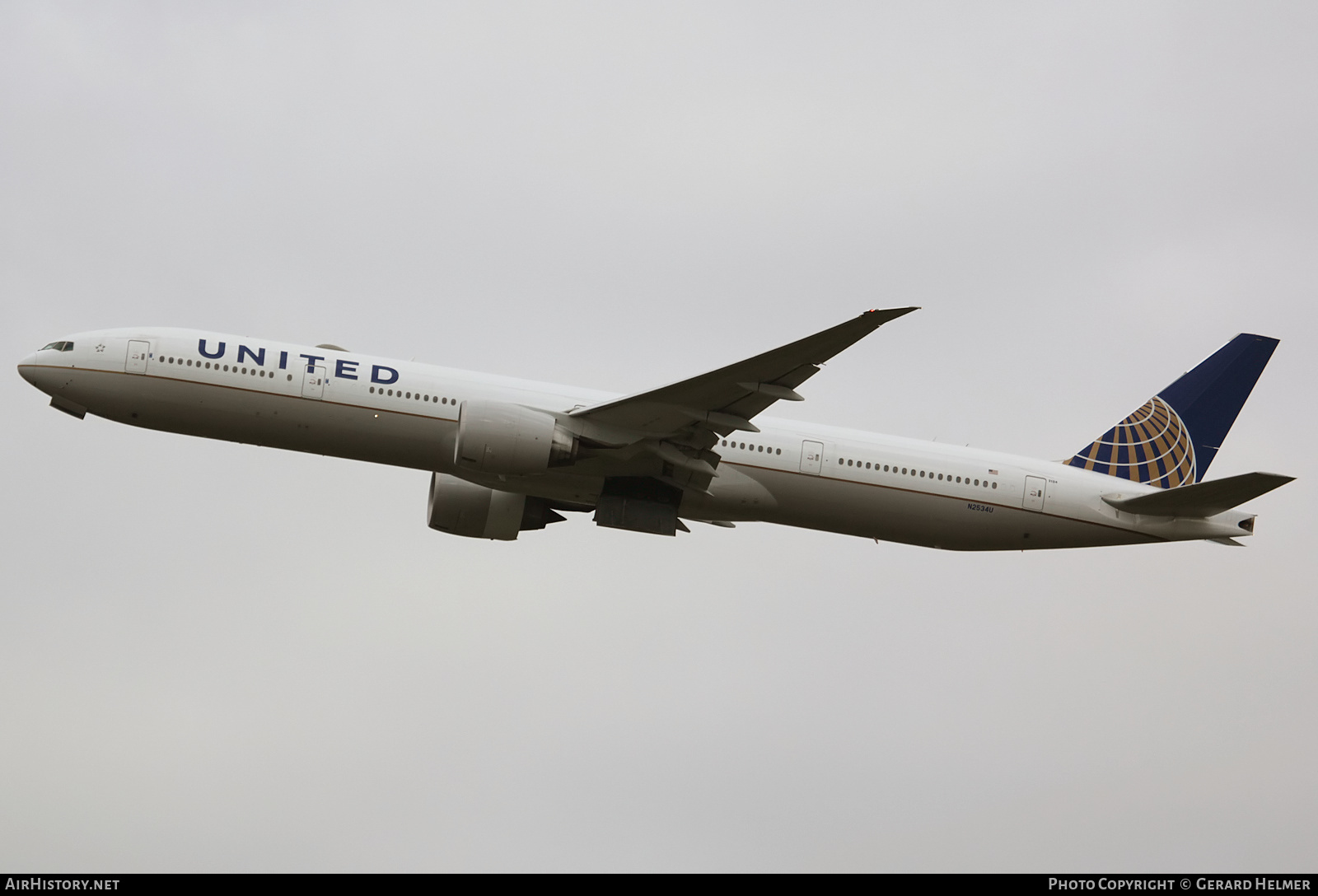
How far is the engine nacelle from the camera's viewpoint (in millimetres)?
27391

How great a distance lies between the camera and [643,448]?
2894 cm

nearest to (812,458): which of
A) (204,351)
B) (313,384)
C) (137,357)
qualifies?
(313,384)

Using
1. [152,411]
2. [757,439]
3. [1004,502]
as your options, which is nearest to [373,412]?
[152,411]

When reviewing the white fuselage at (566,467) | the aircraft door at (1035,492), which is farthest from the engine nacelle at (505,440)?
the aircraft door at (1035,492)

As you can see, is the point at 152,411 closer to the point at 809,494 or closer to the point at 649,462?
the point at 649,462

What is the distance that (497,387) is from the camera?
1148 inches

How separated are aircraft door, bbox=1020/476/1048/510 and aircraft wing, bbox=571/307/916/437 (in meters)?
7.25

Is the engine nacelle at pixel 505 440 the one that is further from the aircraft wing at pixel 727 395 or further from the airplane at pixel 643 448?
the aircraft wing at pixel 727 395

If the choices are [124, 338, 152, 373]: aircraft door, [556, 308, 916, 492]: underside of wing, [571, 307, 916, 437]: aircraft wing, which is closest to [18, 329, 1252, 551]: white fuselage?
[124, 338, 152, 373]: aircraft door

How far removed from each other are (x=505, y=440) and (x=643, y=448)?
10.7 feet

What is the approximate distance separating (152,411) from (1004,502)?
19744 mm

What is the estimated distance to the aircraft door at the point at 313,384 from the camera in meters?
28.2

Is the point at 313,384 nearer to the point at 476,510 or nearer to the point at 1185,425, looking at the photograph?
the point at 476,510
